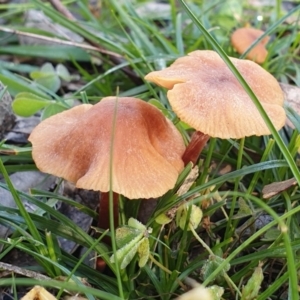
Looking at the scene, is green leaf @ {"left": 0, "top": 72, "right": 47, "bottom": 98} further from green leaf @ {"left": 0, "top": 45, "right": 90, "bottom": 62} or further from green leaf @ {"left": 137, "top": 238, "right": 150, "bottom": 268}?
green leaf @ {"left": 137, "top": 238, "right": 150, "bottom": 268}

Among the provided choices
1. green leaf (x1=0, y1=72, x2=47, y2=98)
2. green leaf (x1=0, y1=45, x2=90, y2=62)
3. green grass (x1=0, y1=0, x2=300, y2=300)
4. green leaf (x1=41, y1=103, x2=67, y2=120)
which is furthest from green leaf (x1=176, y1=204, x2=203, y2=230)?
green leaf (x1=0, y1=45, x2=90, y2=62)

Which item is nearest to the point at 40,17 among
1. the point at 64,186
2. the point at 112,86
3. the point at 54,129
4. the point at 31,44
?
the point at 31,44

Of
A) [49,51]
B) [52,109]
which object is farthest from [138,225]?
[49,51]

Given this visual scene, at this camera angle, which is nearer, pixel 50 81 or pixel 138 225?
pixel 138 225

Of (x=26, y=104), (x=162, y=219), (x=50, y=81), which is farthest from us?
(x=50, y=81)

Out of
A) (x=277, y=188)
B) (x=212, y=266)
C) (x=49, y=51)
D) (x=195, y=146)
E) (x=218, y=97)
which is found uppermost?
(x=49, y=51)

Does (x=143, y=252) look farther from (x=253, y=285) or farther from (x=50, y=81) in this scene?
(x=50, y=81)

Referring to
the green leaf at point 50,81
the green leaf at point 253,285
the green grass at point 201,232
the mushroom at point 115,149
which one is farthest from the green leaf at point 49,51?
the green leaf at point 253,285
